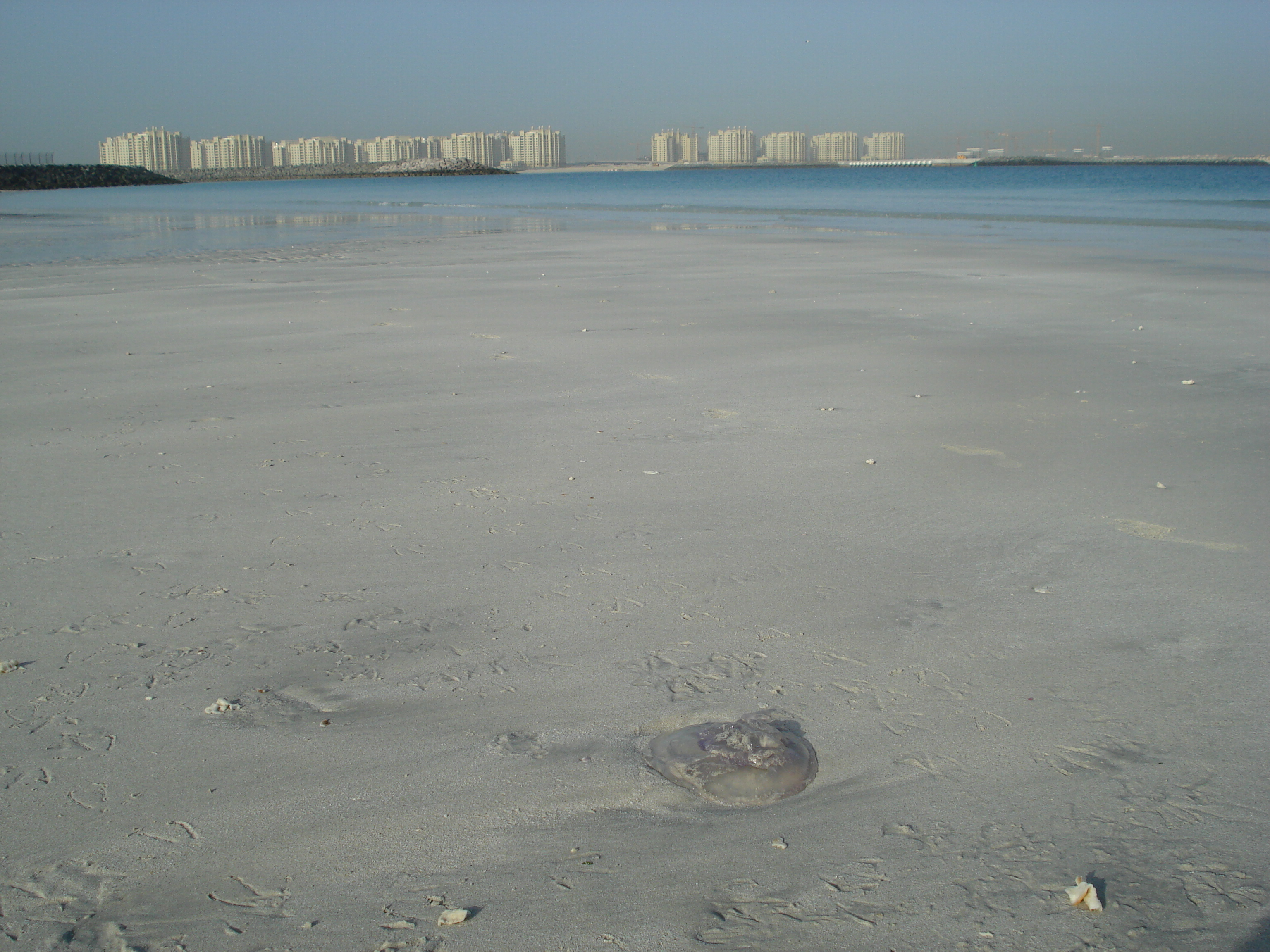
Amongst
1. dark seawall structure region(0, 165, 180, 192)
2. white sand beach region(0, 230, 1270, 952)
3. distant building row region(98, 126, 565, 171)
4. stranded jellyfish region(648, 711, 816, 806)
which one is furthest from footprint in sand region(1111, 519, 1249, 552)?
distant building row region(98, 126, 565, 171)

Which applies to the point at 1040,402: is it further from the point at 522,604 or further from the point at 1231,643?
the point at 522,604

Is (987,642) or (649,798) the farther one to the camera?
(987,642)

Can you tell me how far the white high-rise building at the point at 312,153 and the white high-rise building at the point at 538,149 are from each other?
30614 millimetres

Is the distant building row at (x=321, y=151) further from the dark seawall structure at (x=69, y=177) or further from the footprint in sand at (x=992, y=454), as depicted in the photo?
the footprint in sand at (x=992, y=454)

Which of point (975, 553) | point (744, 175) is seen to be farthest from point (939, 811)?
point (744, 175)

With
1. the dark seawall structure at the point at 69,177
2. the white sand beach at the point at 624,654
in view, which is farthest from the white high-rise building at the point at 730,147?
the white sand beach at the point at 624,654

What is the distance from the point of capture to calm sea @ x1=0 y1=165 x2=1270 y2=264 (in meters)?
17.6

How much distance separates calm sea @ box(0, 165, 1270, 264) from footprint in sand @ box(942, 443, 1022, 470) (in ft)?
39.7

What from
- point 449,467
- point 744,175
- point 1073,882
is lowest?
point 1073,882

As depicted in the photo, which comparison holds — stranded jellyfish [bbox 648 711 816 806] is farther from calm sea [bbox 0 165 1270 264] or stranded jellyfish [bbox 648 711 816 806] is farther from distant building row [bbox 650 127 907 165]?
distant building row [bbox 650 127 907 165]

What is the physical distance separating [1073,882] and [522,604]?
1.66m

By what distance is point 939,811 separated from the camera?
81.5 inches

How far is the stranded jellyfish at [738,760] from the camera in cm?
213

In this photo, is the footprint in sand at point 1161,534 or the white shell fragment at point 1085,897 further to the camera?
the footprint in sand at point 1161,534
